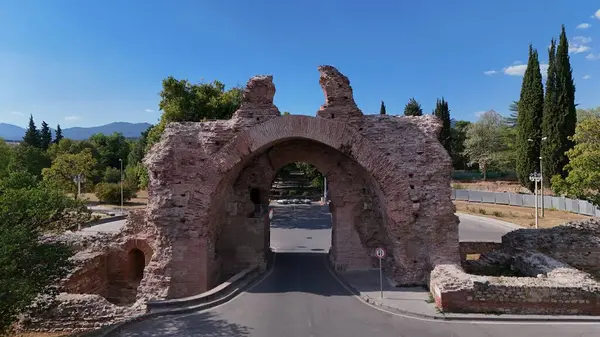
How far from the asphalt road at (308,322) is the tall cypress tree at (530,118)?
30867mm

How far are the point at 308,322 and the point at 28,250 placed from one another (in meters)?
6.56

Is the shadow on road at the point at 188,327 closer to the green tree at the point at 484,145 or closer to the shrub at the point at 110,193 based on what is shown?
the shrub at the point at 110,193

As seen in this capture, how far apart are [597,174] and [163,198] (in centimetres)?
1644

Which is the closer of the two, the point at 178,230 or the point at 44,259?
the point at 44,259

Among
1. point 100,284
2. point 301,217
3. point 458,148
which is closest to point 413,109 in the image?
point 458,148

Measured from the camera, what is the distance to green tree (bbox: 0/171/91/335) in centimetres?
754

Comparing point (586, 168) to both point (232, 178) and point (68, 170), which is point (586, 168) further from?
point (68, 170)

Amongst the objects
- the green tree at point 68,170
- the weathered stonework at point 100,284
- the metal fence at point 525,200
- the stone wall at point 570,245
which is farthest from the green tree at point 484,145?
the green tree at point 68,170

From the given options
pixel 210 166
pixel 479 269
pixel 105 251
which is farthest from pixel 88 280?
pixel 479 269

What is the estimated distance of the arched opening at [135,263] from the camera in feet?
43.9

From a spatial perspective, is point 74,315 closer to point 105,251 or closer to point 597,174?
point 105,251

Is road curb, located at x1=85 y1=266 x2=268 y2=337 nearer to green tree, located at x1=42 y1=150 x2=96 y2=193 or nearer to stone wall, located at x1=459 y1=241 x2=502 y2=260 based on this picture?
stone wall, located at x1=459 y1=241 x2=502 y2=260

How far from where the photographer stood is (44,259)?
8.83 meters

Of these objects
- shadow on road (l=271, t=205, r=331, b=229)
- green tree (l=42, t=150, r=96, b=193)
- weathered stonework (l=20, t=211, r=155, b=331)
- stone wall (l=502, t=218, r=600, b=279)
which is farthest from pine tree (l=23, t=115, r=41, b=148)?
stone wall (l=502, t=218, r=600, b=279)
